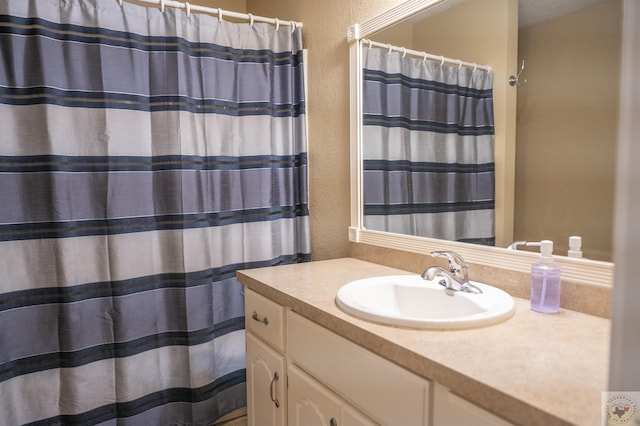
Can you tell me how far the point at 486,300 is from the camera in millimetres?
1123

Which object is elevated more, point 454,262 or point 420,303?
point 454,262

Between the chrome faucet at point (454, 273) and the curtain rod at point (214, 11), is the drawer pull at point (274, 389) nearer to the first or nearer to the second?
the chrome faucet at point (454, 273)

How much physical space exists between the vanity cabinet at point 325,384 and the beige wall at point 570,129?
1.94ft

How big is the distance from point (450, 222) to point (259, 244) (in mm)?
949

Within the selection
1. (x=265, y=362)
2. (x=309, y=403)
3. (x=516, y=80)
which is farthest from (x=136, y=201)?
(x=516, y=80)

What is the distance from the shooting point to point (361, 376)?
1.01 meters

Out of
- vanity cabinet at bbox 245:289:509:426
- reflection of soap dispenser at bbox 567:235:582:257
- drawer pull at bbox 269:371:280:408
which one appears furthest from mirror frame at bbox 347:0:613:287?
drawer pull at bbox 269:371:280:408

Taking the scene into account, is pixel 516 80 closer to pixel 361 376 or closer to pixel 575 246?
pixel 575 246

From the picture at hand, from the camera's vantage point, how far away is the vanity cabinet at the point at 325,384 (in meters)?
0.85

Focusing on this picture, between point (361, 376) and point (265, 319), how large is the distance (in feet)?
1.71

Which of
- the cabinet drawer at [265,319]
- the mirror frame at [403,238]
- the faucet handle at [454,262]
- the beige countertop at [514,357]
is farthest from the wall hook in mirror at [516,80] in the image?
the cabinet drawer at [265,319]

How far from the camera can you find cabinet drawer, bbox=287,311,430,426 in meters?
0.88

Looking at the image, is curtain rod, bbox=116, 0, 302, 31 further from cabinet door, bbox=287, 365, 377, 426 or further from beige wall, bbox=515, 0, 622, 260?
cabinet door, bbox=287, 365, 377, 426

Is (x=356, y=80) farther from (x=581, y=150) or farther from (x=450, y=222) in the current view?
(x=581, y=150)
